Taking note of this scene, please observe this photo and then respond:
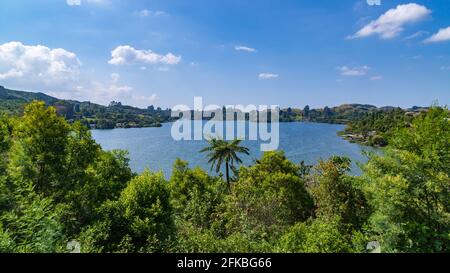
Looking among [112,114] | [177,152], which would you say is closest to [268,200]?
[177,152]

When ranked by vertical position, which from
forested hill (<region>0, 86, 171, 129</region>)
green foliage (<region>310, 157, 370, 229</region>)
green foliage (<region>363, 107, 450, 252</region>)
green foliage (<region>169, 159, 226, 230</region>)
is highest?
forested hill (<region>0, 86, 171, 129</region>)

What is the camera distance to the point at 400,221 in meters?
8.87

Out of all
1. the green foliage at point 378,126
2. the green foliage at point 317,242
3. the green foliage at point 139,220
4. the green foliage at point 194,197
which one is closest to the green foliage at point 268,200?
the green foliage at point 194,197

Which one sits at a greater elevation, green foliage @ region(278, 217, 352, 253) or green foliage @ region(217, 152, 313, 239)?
green foliage @ region(278, 217, 352, 253)

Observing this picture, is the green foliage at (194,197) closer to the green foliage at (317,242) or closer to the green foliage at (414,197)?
the green foliage at (317,242)

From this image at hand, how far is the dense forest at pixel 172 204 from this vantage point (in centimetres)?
849

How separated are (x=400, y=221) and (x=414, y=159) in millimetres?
2144

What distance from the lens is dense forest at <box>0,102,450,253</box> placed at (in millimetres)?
8492

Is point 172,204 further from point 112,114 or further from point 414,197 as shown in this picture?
point 112,114

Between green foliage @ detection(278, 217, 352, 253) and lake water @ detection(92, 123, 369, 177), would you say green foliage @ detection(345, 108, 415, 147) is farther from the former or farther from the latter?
green foliage @ detection(278, 217, 352, 253)

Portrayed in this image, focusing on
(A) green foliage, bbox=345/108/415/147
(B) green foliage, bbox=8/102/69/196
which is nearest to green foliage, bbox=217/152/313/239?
(A) green foliage, bbox=345/108/415/147

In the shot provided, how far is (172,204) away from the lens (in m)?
15.1
